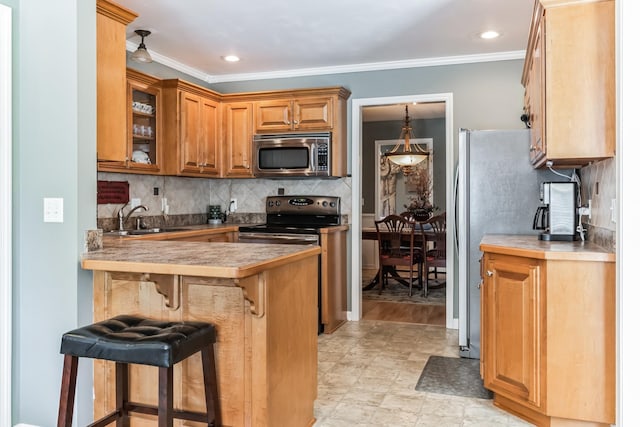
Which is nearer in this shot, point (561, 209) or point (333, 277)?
point (561, 209)

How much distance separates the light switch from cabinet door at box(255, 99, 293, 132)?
2.86 m

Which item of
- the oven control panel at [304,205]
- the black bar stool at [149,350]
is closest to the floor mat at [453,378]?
the black bar stool at [149,350]

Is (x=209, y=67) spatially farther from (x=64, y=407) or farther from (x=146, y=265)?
(x=64, y=407)

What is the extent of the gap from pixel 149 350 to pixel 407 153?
603 centimetres

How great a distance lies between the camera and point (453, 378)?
3432 millimetres

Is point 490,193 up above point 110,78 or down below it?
below

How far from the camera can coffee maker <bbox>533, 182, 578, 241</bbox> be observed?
3.12 m

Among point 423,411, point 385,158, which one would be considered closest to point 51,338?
point 423,411

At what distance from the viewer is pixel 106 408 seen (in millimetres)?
2434

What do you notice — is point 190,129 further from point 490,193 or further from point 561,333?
point 561,333

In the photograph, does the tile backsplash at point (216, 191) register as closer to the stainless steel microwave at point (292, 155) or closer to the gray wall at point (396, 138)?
the stainless steel microwave at point (292, 155)

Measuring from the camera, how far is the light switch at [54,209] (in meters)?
2.38

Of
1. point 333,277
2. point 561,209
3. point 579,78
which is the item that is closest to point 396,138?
point 333,277

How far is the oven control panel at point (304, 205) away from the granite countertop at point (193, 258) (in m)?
2.56
